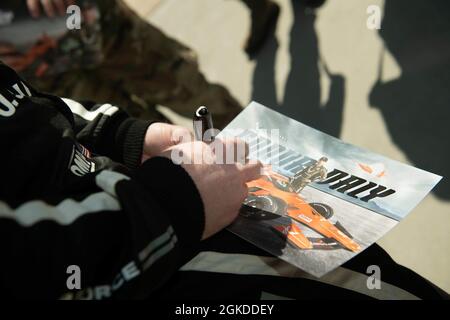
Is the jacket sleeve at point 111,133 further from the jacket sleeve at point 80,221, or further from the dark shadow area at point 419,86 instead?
the dark shadow area at point 419,86

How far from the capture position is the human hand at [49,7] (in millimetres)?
1108

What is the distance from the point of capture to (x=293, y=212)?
26.1 inches

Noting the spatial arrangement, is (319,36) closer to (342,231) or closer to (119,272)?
(342,231)

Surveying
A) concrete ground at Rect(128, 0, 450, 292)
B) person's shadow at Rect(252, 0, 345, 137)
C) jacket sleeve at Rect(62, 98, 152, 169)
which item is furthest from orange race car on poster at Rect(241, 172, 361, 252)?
person's shadow at Rect(252, 0, 345, 137)

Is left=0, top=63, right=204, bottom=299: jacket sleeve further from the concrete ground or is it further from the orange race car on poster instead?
the concrete ground

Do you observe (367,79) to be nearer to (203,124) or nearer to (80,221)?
(203,124)

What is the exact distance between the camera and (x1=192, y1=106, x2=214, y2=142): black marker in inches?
27.4

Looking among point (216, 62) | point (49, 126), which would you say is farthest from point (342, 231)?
point (216, 62)

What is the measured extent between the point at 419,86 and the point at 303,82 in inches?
14.3

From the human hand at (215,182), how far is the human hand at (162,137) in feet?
0.41

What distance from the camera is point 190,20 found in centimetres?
194

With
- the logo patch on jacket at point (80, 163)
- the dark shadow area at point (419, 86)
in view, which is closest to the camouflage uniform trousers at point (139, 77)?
the dark shadow area at point (419, 86)
